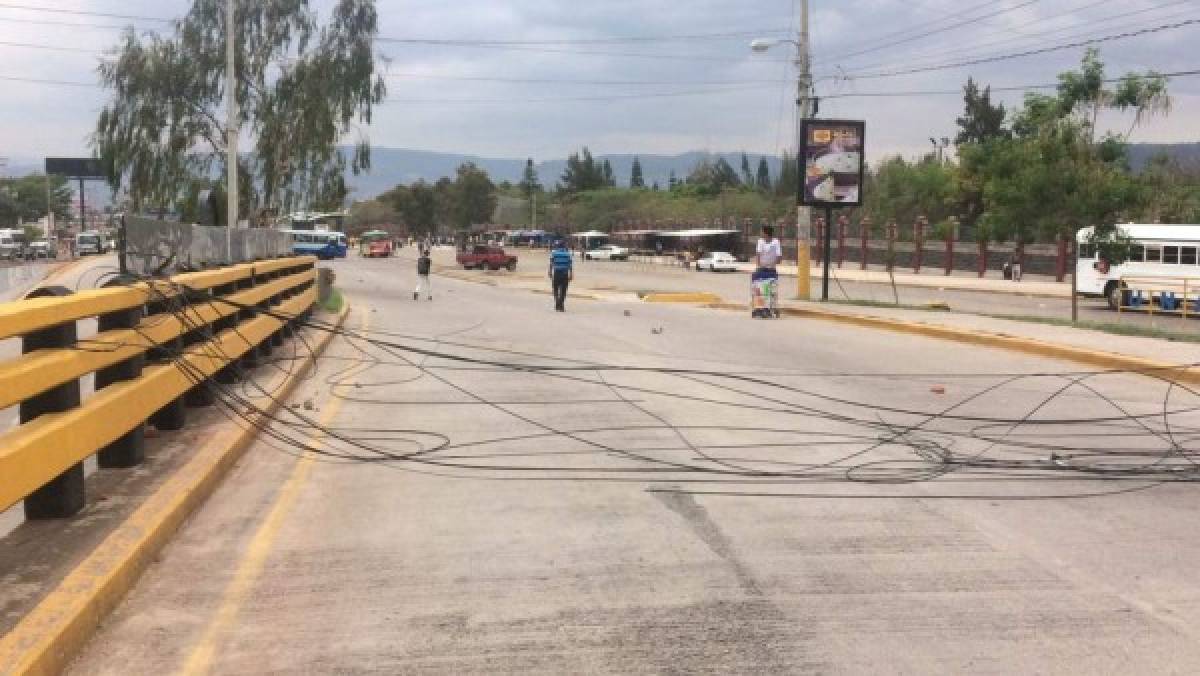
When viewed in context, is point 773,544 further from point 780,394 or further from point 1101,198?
point 1101,198

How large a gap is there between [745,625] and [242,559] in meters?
2.67

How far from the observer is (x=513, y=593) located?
→ 525 cm

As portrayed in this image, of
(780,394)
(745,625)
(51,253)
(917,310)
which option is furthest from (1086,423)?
(51,253)

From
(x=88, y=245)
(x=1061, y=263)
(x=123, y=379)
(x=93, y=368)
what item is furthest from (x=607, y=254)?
(x=93, y=368)

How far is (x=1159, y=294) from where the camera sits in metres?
34.4

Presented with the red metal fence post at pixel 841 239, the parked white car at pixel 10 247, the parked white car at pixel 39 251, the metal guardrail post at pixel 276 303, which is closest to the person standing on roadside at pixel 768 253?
the metal guardrail post at pixel 276 303

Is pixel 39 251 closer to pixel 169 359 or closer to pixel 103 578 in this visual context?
pixel 169 359

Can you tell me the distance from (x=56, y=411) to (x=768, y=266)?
18.1m

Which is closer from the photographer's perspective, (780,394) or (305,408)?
(305,408)

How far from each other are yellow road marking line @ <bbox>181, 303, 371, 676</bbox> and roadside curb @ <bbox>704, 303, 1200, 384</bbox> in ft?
32.0

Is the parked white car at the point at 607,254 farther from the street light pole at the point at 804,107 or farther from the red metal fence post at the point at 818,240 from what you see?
the street light pole at the point at 804,107

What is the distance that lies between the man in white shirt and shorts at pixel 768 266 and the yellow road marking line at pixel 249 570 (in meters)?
14.7

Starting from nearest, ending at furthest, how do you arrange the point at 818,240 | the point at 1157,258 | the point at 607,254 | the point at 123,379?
the point at 123,379
the point at 1157,258
the point at 818,240
the point at 607,254

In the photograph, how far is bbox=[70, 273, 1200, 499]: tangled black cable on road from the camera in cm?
788
